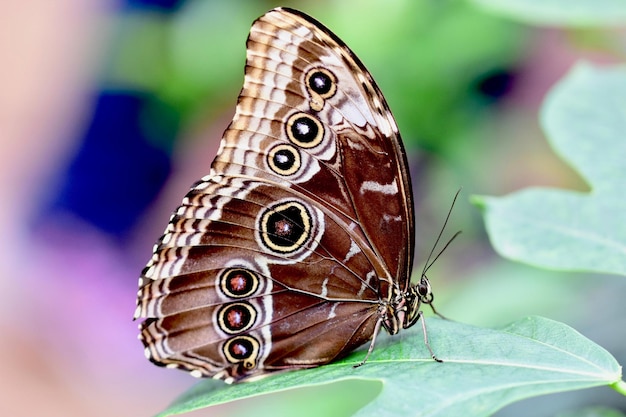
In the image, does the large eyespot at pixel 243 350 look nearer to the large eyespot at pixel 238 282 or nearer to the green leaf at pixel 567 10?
the large eyespot at pixel 238 282

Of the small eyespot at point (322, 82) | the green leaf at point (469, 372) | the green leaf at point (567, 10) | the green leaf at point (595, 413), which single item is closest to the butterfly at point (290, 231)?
the small eyespot at point (322, 82)

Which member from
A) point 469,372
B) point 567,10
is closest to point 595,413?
point 469,372

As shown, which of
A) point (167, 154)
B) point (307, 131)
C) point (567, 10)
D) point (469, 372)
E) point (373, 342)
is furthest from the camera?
point (167, 154)

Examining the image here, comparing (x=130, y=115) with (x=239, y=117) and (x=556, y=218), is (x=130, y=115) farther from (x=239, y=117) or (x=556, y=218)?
(x=556, y=218)

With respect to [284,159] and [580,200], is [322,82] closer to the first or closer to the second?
[284,159]

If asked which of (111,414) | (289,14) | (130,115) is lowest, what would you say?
(111,414)

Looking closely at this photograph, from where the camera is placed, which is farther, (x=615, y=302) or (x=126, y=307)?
(x=126, y=307)

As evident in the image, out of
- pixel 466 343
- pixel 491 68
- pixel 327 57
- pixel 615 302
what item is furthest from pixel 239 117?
pixel 491 68

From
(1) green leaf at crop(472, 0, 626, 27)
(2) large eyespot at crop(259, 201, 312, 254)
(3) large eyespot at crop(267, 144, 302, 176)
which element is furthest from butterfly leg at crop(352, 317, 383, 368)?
(1) green leaf at crop(472, 0, 626, 27)
